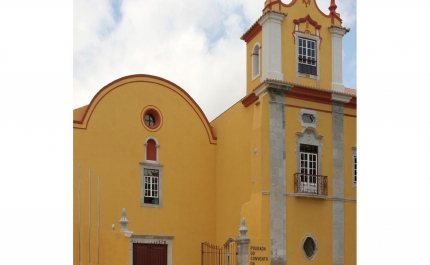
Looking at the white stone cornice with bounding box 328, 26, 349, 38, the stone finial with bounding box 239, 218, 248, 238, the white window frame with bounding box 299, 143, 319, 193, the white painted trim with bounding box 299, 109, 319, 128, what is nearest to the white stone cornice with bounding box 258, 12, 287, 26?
the white stone cornice with bounding box 328, 26, 349, 38

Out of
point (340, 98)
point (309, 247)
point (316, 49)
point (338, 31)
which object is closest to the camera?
point (309, 247)

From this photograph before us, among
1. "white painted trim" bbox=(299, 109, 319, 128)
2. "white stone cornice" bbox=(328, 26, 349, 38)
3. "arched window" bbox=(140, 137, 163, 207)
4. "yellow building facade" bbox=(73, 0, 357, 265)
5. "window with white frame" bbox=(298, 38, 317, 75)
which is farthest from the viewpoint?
"white stone cornice" bbox=(328, 26, 349, 38)

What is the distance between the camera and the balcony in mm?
17812

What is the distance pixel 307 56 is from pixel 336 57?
38.2 inches

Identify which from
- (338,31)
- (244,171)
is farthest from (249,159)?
(338,31)

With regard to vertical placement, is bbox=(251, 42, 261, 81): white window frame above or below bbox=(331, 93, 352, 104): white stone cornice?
above

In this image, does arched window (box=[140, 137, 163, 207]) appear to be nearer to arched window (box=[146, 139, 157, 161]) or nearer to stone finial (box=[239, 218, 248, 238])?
arched window (box=[146, 139, 157, 161])

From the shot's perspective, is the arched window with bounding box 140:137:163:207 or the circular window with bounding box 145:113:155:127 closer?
the arched window with bounding box 140:137:163:207

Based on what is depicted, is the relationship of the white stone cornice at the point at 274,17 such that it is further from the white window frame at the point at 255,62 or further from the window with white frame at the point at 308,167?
the window with white frame at the point at 308,167

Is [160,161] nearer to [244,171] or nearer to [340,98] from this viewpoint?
[244,171]

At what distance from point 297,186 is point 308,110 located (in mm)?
2263

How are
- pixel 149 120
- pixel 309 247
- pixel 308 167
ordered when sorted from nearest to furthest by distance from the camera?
pixel 309 247 < pixel 308 167 < pixel 149 120

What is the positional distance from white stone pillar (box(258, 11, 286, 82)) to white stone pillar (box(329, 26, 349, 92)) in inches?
73.7

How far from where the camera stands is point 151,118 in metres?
19.7
